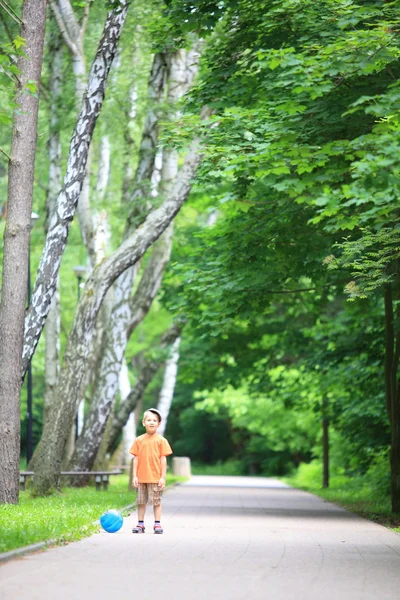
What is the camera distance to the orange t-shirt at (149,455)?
Result: 14445 millimetres

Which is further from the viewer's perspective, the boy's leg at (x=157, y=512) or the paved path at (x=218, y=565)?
the boy's leg at (x=157, y=512)

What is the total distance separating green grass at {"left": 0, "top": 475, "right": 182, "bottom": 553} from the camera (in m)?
11.5

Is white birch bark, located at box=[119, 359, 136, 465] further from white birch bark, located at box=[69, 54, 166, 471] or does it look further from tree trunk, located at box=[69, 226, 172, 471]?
white birch bark, located at box=[69, 54, 166, 471]

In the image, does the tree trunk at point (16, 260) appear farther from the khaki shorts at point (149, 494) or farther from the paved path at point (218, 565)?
the khaki shorts at point (149, 494)

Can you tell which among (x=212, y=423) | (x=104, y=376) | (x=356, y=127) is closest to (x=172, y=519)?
(x=356, y=127)

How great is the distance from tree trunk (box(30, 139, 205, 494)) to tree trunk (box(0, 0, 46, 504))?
11.4 ft

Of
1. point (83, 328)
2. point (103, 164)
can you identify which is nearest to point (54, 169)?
point (83, 328)

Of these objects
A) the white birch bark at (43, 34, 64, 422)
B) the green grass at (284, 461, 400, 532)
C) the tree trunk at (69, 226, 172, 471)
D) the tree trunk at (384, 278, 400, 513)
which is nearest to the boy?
the green grass at (284, 461, 400, 532)

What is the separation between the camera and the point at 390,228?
1501 cm

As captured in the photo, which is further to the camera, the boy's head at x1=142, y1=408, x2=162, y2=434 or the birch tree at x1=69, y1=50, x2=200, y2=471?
the birch tree at x1=69, y1=50, x2=200, y2=471

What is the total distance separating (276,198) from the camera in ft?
62.7

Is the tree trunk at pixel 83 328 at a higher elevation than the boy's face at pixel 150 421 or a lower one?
higher

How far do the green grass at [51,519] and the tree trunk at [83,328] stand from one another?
78 cm

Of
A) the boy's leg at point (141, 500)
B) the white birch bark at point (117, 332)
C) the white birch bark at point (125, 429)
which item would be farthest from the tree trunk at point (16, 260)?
the white birch bark at point (125, 429)
